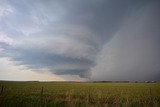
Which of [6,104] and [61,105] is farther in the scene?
[61,105]

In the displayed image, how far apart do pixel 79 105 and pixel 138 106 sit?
17.9 feet

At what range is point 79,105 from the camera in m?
18.3

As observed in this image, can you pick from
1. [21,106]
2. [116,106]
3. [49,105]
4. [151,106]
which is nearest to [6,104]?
[21,106]

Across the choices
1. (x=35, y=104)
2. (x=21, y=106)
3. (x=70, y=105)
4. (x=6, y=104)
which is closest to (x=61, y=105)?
(x=70, y=105)

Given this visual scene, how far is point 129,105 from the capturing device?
18828mm

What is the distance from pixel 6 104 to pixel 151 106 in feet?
43.1

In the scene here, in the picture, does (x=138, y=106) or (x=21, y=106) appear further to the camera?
(x=138, y=106)

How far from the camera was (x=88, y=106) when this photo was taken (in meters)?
17.6

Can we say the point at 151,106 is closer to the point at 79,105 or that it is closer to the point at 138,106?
the point at 138,106

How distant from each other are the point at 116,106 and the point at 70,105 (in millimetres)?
4106

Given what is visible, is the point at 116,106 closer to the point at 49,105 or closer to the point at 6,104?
the point at 49,105

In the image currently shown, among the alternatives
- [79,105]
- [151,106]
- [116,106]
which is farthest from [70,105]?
[151,106]

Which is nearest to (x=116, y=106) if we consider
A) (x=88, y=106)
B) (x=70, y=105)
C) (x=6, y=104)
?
(x=88, y=106)

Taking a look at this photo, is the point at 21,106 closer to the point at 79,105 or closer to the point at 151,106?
the point at 79,105
